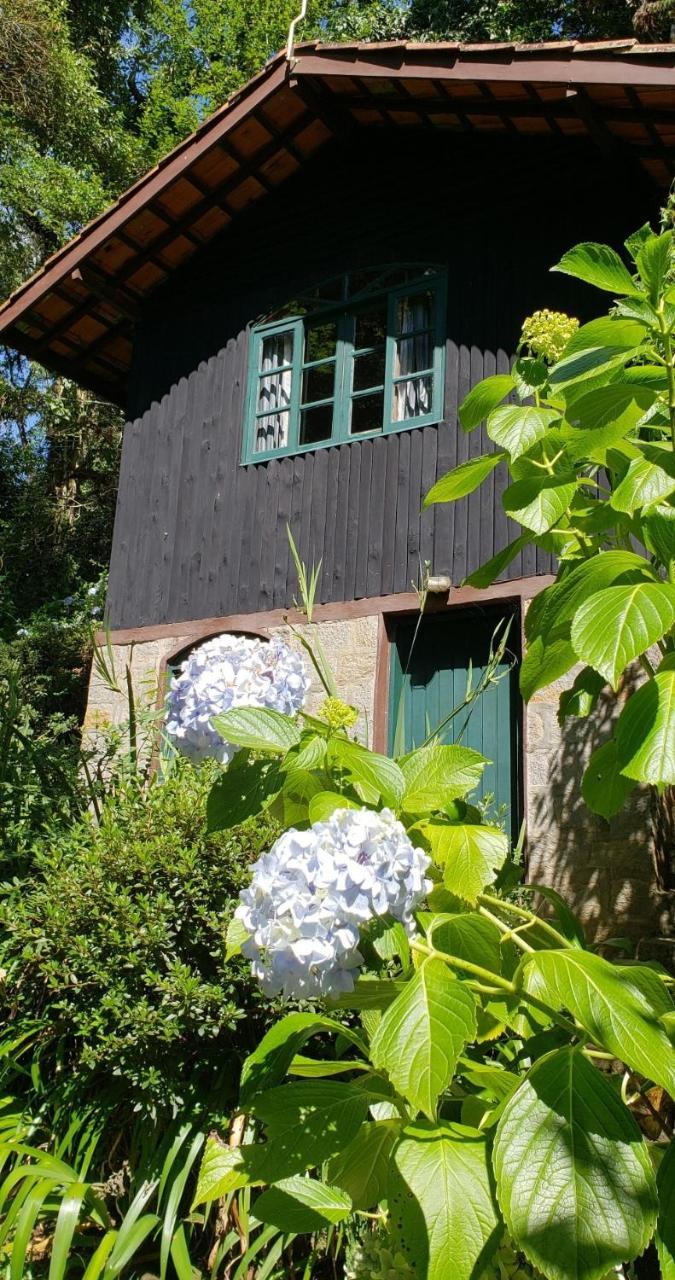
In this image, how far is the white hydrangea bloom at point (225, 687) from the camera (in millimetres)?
2121

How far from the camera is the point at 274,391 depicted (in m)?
8.23

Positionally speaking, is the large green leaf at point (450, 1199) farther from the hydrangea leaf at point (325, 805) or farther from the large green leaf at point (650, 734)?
the large green leaf at point (650, 734)

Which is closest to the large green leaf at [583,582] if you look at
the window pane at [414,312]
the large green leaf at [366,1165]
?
the large green leaf at [366,1165]

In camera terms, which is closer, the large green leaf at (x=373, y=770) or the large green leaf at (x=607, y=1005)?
the large green leaf at (x=607, y=1005)

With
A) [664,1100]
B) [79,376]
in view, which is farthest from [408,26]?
[664,1100]

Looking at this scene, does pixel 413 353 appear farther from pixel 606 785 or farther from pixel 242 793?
pixel 242 793

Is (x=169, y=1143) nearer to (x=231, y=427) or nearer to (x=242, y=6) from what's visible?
(x=231, y=427)

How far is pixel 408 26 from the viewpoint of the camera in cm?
1858

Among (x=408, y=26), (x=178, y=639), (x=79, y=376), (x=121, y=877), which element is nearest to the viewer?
(x=121, y=877)

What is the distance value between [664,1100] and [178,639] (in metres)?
5.69

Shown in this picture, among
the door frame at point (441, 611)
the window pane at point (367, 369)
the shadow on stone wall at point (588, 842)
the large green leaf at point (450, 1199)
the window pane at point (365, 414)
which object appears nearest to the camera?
the large green leaf at point (450, 1199)

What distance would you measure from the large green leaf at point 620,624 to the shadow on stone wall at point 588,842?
3704 millimetres

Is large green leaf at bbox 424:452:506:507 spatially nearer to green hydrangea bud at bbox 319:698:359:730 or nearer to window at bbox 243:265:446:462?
green hydrangea bud at bbox 319:698:359:730

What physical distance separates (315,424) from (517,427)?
6.11 metres
